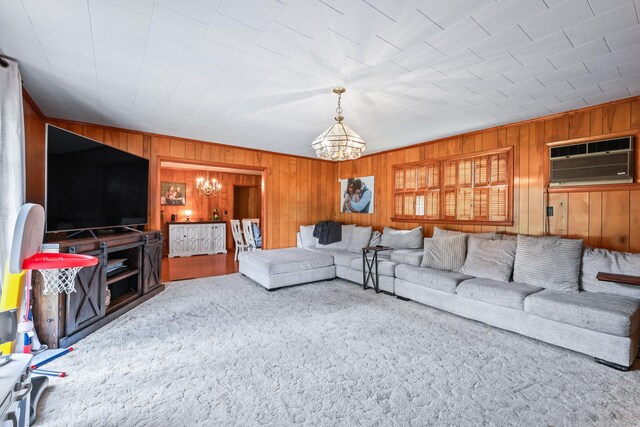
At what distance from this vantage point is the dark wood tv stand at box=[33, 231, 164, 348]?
2525 mm

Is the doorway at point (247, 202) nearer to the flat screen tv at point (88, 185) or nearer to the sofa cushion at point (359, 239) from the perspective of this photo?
the sofa cushion at point (359, 239)

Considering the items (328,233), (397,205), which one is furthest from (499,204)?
(328,233)

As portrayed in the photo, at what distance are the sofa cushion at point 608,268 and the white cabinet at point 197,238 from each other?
7629 millimetres

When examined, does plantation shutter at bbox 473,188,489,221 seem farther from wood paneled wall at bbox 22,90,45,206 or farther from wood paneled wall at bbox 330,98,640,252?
wood paneled wall at bbox 22,90,45,206

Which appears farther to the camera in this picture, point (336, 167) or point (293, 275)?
point (336, 167)

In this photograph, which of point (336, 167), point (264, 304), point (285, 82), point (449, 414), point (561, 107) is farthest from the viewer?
point (336, 167)

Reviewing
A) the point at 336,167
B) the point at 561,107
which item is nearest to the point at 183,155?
the point at 336,167

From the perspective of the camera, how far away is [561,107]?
10.8 ft

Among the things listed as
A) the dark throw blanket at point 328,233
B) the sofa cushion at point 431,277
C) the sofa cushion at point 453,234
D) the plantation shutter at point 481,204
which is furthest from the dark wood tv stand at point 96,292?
the plantation shutter at point 481,204

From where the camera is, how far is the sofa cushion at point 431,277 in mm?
3350

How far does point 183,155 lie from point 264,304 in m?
3.02

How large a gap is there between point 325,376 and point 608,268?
290 cm

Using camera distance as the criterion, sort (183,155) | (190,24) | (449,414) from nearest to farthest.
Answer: (449,414) < (190,24) < (183,155)

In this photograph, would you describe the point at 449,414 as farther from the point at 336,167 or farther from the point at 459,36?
the point at 336,167
